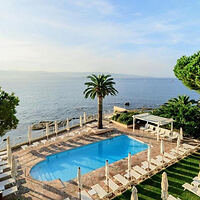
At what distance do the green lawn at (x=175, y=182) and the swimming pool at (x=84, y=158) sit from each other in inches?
154

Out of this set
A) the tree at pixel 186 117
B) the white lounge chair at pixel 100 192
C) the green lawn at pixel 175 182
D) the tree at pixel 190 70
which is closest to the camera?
the white lounge chair at pixel 100 192

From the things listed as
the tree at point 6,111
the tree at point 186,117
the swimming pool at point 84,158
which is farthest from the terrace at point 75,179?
the tree at point 6,111

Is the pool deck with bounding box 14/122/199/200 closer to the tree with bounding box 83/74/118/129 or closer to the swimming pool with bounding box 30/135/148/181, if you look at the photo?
the swimming pool with bounding box 30/135/148/181

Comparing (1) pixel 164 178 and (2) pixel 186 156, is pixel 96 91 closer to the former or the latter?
(2) pixel 186 156

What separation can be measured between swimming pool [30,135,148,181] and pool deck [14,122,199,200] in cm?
48

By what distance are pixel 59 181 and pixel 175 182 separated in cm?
675

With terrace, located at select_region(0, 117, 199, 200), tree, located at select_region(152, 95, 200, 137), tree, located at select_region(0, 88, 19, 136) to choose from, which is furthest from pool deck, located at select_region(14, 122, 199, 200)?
tree, located at select_region(0, 88, 19, 136)

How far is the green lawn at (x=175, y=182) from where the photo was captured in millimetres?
8179

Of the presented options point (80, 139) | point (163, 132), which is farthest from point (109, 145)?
point (163, 132)

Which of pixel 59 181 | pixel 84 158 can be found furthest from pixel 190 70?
pixel 59 181

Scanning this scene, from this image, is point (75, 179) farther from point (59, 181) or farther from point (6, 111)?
point (6, 111)

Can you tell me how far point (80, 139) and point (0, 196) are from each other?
9652mm

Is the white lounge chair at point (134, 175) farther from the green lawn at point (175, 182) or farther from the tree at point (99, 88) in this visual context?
the tree at point (99, 88)

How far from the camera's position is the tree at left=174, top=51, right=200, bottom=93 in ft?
42.7
